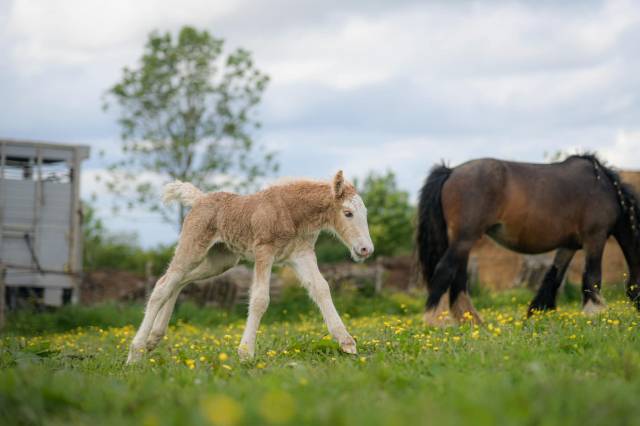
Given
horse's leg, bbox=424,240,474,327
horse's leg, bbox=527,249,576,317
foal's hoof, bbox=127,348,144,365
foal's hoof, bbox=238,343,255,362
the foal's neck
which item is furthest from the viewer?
horse's leg, bbox=527,249,576,317

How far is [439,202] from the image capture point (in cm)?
1107

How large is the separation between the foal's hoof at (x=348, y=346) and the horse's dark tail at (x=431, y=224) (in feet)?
13.3

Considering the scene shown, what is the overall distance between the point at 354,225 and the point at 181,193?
2380 mm

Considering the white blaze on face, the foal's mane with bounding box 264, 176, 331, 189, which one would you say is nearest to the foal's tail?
the foal's mane with bounding box 264, 176, 331, 189

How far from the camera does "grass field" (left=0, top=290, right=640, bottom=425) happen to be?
395cm

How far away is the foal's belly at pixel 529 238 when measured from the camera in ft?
35.7

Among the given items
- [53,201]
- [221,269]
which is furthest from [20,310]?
[221,269]

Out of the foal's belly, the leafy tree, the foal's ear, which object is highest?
the foal's ear

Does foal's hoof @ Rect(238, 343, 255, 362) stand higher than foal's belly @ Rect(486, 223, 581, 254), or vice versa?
foal's belly @ Rect(486, 223, 581, 254)

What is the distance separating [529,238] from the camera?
1095cm

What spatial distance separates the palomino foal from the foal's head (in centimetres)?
1

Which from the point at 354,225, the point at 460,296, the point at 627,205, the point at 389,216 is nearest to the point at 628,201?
the point at 627,205

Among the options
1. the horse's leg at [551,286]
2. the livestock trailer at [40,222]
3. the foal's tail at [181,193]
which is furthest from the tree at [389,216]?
the foal's tail at [181,193]

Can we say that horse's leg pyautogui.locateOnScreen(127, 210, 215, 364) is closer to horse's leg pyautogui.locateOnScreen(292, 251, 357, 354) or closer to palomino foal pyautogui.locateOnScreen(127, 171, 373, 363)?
palomino foal pyautogui.locateOnScreen(127, 171, 373, 363)
